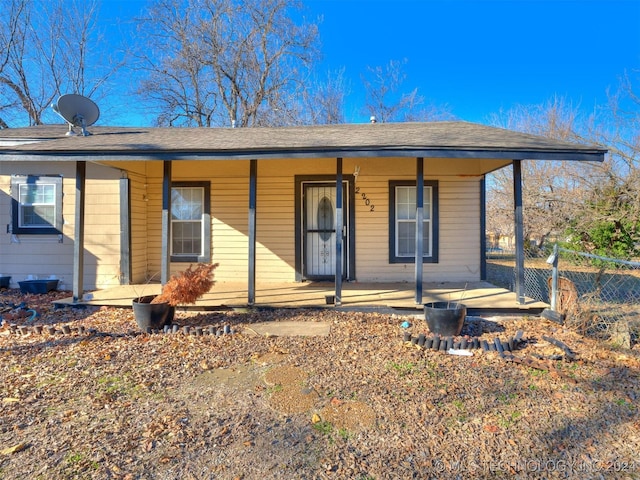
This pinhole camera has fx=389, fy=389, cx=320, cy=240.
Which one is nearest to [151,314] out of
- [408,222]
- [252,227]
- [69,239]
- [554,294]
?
[252,227]

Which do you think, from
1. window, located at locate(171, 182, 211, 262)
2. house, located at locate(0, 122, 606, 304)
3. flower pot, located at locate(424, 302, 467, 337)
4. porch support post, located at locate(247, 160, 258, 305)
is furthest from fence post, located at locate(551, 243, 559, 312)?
window, located at locate(171, 182, 211, 262)

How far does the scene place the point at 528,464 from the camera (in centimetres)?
233

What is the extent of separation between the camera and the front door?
7973mm

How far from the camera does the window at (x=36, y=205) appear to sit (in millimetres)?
7594

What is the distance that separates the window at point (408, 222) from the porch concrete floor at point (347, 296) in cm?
66

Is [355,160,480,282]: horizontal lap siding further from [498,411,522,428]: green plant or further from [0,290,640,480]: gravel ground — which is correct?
[498,411,522,428]: green plant

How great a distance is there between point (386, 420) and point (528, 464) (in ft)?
3.00

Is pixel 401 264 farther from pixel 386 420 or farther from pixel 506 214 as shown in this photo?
pixel 506 214

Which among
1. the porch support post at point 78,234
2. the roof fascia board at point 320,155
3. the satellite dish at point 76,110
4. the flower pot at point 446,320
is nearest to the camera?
the flower pot at point 446,320

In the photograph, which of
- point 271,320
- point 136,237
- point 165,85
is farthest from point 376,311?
point 165,85

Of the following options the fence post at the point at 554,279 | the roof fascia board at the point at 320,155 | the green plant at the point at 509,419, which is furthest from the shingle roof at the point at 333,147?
the green plant at the point at 509,419

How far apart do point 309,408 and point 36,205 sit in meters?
7.45

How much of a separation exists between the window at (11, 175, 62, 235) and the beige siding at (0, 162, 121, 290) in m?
0.10

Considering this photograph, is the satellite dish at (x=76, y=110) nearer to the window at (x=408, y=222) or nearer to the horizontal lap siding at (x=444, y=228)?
the horizontal lap siding at (x=444, y=228)
